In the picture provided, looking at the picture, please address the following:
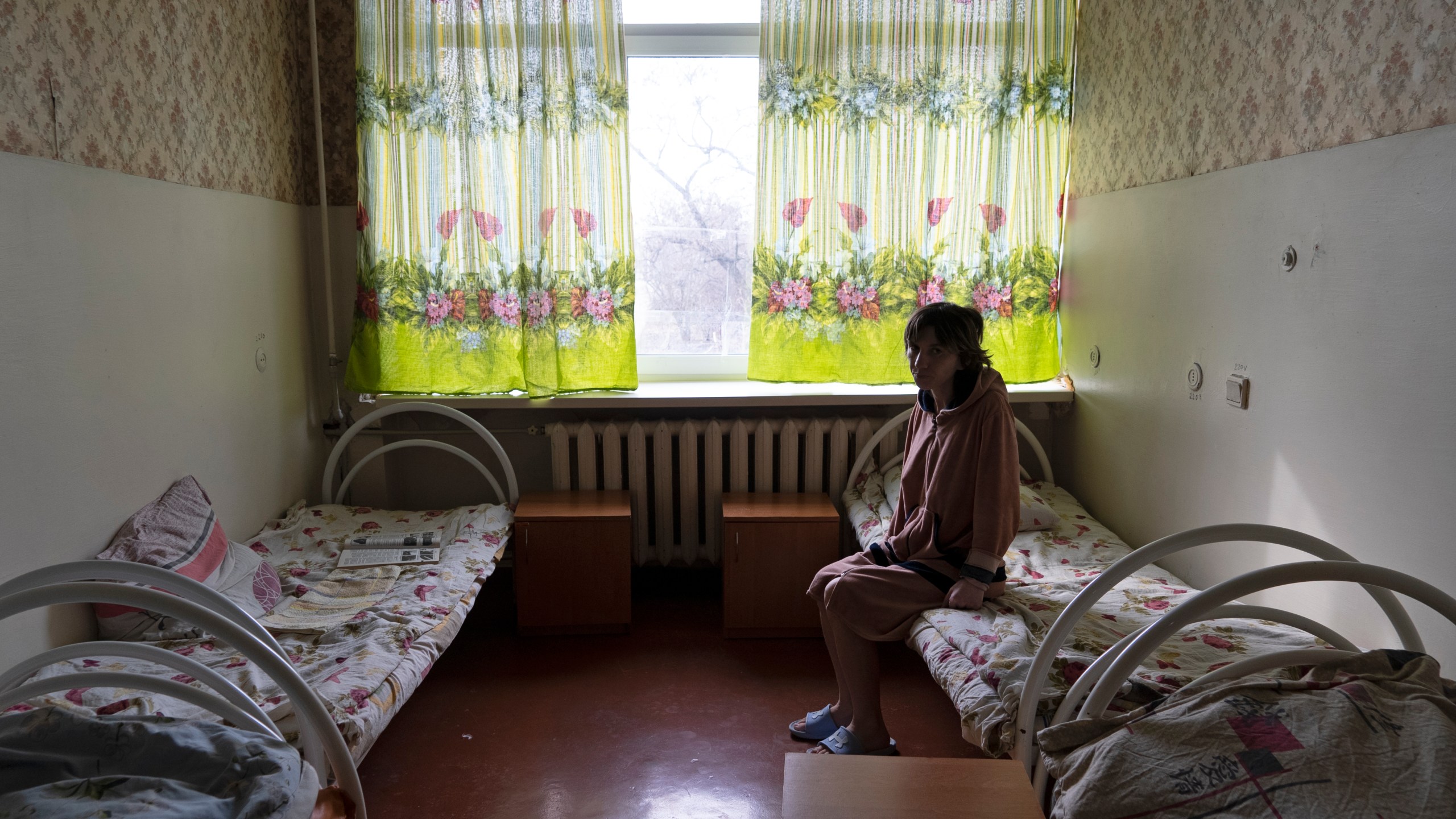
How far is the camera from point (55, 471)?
2123 mm

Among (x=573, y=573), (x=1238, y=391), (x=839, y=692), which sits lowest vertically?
(x=839, y=692)

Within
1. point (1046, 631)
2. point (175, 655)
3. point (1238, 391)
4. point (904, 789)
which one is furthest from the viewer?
point (1238, 391)

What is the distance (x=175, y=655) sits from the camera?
1650mm

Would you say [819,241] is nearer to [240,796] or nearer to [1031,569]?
[1031,569]

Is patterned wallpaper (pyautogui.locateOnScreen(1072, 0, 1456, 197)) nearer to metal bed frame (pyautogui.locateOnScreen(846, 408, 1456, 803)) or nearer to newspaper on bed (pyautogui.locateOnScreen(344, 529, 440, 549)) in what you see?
metal bed frame (pyautogui.locateOnScreen(846, 408, 1456, 803))

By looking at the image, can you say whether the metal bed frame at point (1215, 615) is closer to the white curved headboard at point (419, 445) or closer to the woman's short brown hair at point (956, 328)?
the woman's short brown hair at point (956, 328)

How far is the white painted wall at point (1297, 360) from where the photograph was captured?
6.15 ft

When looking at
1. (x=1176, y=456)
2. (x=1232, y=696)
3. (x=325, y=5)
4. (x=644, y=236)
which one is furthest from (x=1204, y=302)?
(x=325, y=5)

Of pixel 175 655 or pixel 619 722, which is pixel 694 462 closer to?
pixel 619 722

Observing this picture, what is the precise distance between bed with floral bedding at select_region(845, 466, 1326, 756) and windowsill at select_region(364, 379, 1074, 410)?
0.79m

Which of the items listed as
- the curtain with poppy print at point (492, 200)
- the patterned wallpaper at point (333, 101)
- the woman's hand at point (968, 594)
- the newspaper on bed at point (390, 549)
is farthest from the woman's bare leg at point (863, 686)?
the patterned wallpaper at point (333, 101)

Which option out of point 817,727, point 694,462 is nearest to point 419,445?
point 694,462

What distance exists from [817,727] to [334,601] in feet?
4.61

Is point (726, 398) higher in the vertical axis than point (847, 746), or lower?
higher
